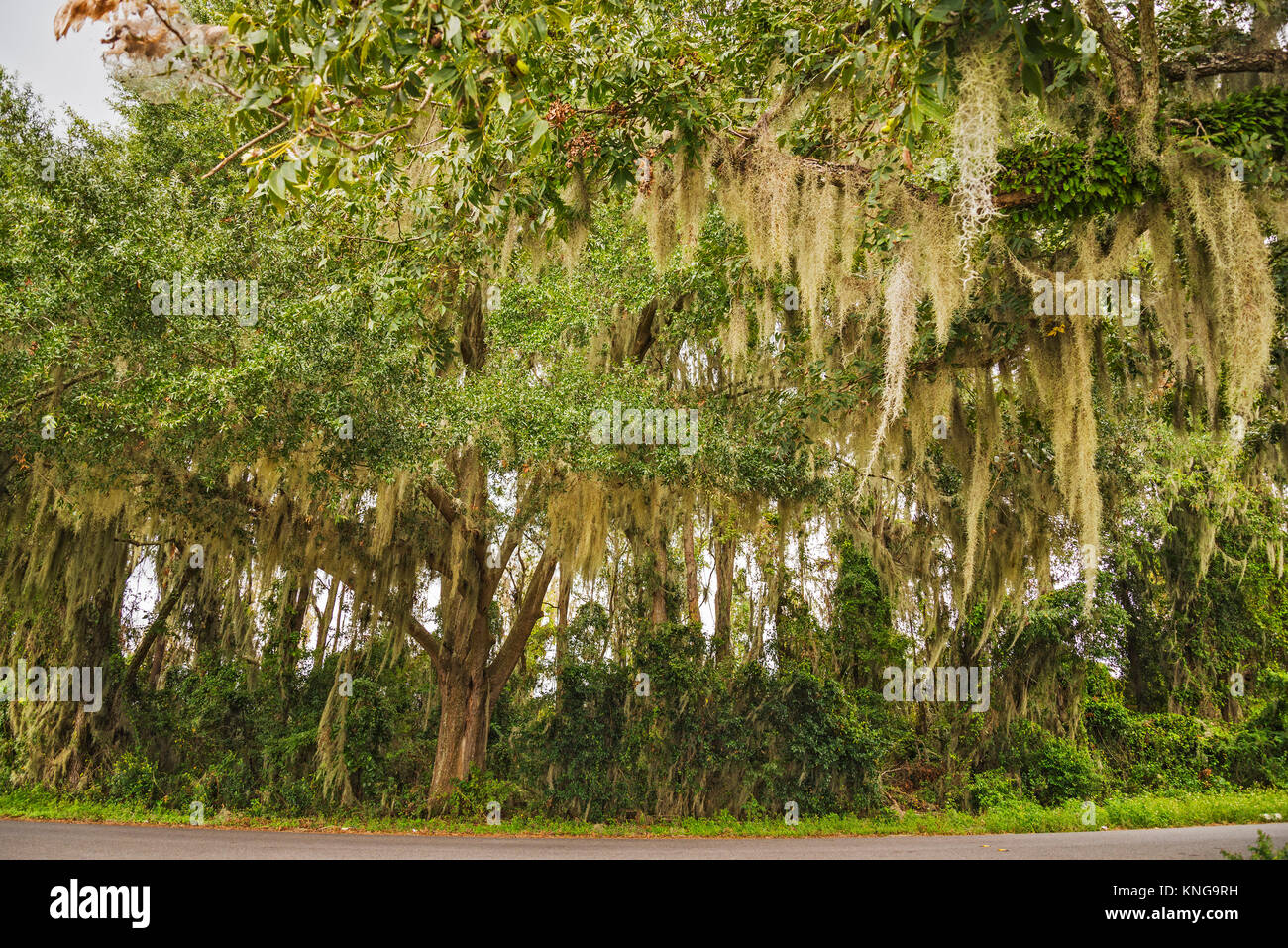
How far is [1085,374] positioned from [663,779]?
26.9 feet

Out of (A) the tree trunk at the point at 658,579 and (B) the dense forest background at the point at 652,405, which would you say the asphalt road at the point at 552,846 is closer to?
(B) the dense forest background at the point at 652,405

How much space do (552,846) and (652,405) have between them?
4717 mm

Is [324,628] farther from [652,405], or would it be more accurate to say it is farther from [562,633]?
[652,405]

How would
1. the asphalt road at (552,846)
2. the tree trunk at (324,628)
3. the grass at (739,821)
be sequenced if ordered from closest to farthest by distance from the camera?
the asphalt road at (552,846), the grass at (739,821), the tree trunk at (324,628)

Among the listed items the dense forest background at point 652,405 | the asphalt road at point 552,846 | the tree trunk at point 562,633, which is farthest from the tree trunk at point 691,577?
the asphalt road at point 552,846

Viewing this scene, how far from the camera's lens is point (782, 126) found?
16.7 feet

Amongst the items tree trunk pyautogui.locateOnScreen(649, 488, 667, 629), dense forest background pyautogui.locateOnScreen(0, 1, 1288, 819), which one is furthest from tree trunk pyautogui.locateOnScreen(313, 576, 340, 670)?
tree trunk pyautogui.locateOnScreen(649, 488, 667, 629)

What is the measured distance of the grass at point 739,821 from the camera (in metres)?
9.47

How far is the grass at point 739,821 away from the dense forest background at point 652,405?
42cm

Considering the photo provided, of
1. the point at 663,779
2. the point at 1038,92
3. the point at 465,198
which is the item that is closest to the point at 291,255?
the point at 465,198

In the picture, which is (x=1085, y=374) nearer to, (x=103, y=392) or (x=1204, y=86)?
(x=1204, y=86)

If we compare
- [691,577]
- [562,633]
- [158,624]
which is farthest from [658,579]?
[158,624]

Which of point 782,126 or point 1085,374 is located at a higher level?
point 782,126

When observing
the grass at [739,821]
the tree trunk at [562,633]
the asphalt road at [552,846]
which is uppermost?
the tree trunk at [562,633]
